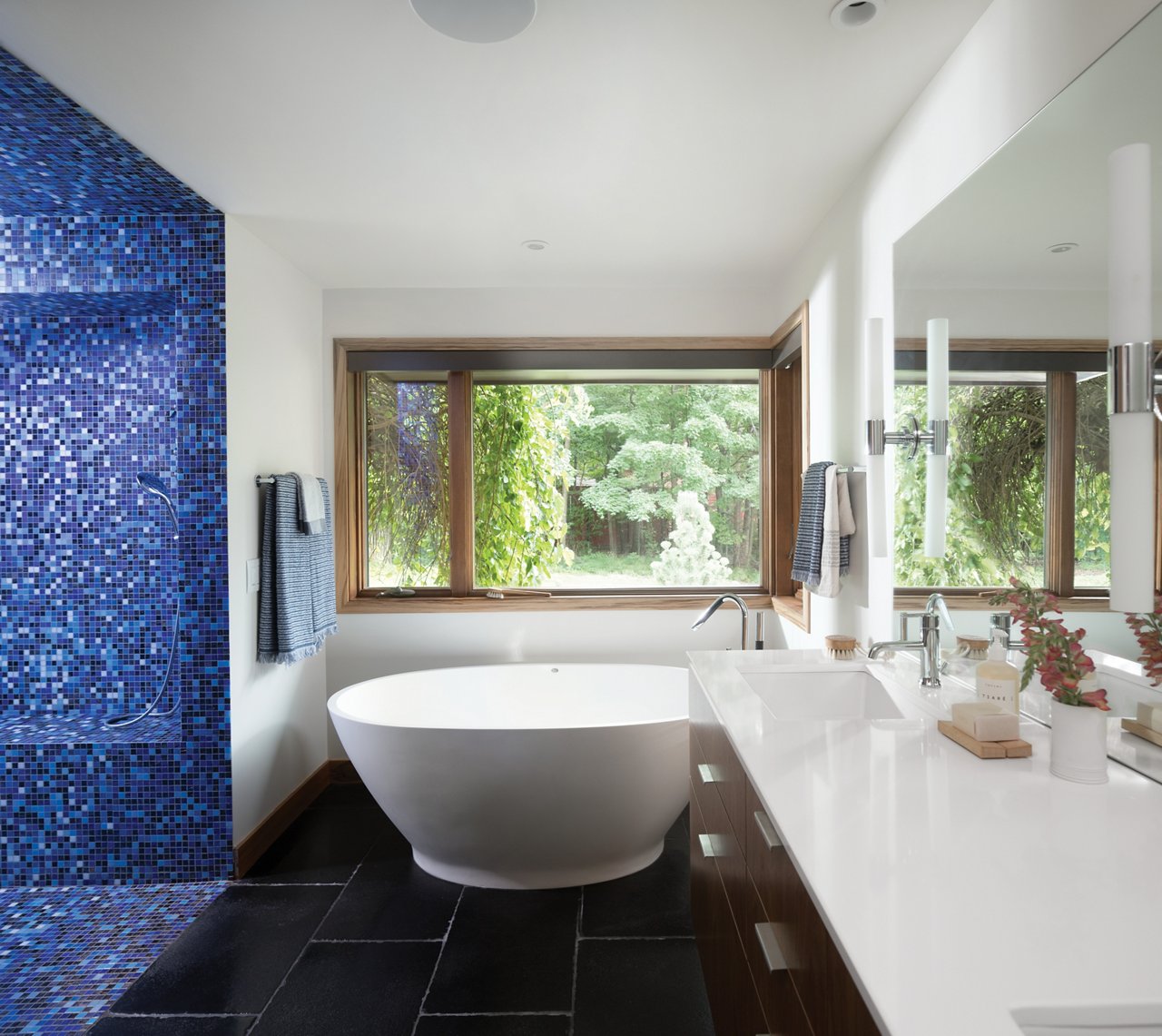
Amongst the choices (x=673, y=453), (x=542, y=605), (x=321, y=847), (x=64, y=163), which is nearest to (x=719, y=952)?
(x=321, y=847)

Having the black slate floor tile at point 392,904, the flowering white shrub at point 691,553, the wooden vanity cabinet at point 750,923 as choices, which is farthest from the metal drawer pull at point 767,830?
the flowering white shrub at point 691,553

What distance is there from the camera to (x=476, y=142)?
2244mm

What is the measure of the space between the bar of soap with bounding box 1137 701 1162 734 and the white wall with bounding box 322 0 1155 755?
3.16ft

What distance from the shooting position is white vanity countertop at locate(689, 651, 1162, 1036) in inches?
29.4

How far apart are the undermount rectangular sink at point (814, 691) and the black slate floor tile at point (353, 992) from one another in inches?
50.2

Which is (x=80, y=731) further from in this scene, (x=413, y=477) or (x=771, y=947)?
(x=771, y=947)

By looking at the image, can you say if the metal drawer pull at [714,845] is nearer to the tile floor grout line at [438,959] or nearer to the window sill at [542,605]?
the tile floor grout line at [438,959]

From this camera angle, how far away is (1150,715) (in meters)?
1.27

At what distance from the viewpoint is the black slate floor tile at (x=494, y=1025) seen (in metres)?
1.96

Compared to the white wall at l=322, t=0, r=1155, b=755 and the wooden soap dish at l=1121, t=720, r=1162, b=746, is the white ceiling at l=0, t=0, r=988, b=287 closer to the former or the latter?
the white wall at l=322, t=0, r=1155, b=755

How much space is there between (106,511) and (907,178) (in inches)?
122

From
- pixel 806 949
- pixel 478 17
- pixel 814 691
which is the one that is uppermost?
pixel 478 17

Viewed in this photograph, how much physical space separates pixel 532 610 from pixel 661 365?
136 cm

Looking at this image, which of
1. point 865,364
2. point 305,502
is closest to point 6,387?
point 305,502
